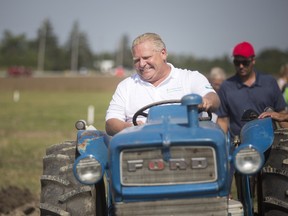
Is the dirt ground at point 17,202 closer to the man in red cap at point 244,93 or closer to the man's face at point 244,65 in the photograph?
the man in red cap at point 244,93

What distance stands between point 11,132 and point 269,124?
541 inches

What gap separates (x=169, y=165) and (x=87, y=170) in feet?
2.03

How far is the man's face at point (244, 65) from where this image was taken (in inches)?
311

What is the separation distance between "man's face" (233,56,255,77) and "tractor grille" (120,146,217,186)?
3.95 meters

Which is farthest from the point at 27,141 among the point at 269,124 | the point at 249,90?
the point at 269,124

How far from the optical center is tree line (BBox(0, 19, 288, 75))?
278 feet

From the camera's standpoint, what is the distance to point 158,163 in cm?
420

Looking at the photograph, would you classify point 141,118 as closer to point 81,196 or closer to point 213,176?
point 81,196

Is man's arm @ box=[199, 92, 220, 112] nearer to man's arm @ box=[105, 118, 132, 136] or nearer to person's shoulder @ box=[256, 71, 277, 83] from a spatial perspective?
man's arm @ box=[105, 118, 132, 136]

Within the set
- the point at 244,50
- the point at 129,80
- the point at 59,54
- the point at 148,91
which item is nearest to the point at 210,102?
the point at 148,91

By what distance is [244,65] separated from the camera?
314 inches

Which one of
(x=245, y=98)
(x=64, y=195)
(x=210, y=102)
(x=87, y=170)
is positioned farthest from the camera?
(x=245, y=98)

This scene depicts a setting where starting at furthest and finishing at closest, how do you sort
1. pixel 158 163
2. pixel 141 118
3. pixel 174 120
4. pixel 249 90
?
pixel 249 90 → pixel 141 118 → pixel 174 120 → pixel 158 163

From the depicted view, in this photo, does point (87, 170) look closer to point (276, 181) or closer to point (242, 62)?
point (276, 181)
